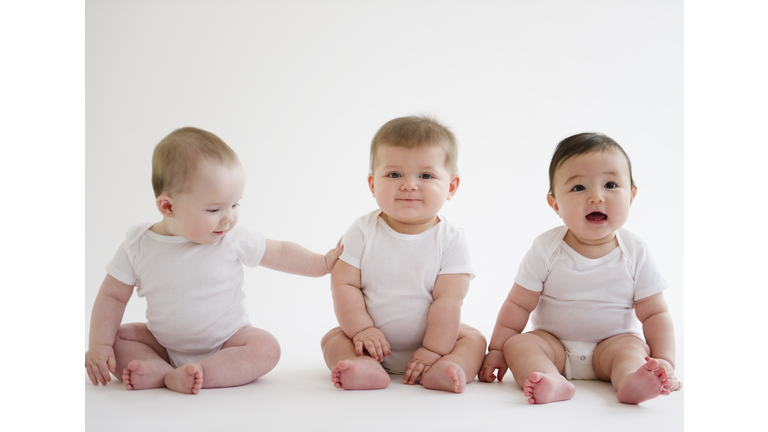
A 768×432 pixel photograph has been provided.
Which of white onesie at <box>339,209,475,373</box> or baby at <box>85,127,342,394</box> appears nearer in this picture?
baby at <box>85,127,342,394</box>

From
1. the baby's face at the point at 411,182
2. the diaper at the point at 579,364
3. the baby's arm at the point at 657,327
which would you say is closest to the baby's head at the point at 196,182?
the baby's face at the point at 411,182

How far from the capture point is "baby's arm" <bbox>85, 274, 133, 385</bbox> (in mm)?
2154

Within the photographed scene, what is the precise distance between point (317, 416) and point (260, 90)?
7.22 ft

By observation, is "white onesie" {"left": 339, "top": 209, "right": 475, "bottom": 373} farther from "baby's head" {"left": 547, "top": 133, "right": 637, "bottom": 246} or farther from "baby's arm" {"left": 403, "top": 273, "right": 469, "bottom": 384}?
"baby's head" {"left": 547, "top": 133, "right": 637, "bottom": 246}

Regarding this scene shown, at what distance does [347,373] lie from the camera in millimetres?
2055

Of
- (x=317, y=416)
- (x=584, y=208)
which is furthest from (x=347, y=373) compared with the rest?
(x=584, y=208)

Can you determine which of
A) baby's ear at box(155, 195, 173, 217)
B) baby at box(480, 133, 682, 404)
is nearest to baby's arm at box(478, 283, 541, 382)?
baby at box(480, 133, 682, 404)

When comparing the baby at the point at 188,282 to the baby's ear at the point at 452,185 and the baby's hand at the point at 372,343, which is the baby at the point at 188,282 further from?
the baby's ear at the point at 452,185

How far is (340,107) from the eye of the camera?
11.9ft

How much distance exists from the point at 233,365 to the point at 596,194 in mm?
1390

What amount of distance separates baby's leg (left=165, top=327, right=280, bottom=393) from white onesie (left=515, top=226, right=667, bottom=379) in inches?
38.6

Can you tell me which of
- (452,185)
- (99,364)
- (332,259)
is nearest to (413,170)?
(452,185)

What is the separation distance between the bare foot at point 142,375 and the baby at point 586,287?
44.4 inches

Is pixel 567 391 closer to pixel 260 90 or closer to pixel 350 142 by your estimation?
pixel 350 142
